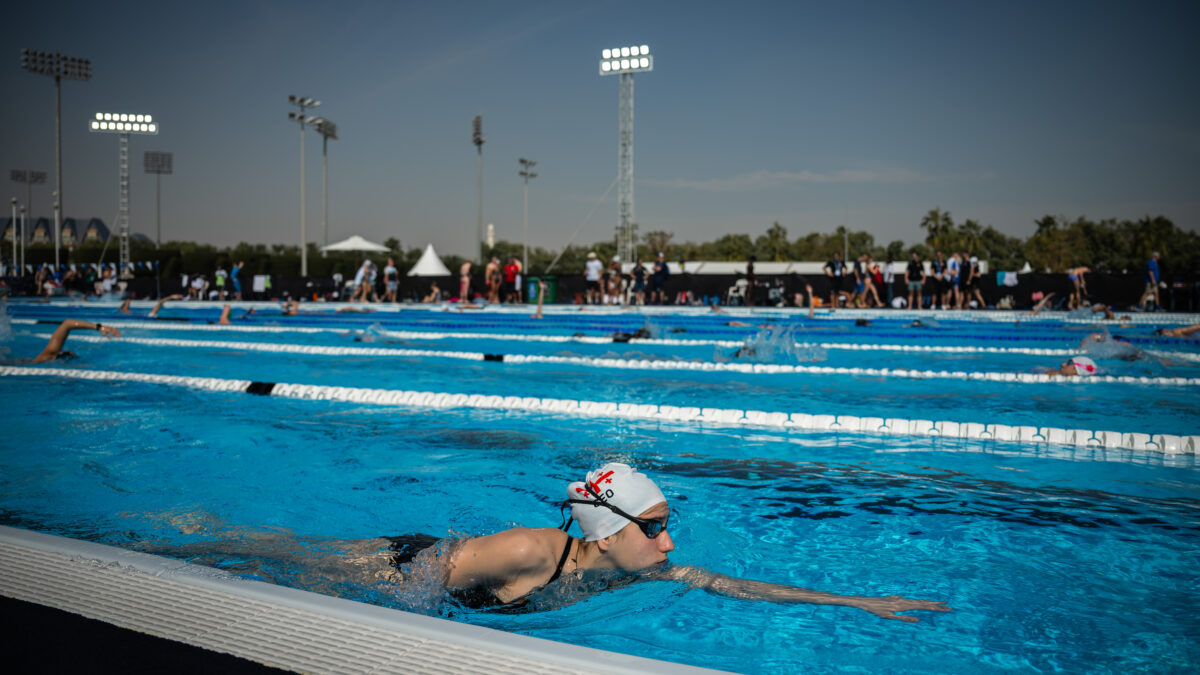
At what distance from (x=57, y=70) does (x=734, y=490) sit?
38536 mm

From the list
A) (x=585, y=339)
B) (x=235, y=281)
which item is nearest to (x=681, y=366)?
(x=585, y=339)

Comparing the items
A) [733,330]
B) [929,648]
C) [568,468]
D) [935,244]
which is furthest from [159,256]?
[935,244]

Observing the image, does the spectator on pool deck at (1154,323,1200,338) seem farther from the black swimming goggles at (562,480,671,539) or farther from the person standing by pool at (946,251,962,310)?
the black swimming goggles at (562,480,671,539)

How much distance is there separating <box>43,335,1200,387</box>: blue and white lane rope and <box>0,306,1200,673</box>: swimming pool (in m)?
0.07

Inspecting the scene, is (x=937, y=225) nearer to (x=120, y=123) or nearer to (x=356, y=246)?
(x=356, y=246)

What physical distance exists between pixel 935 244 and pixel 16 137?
64.0 metres

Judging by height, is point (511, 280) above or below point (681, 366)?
above

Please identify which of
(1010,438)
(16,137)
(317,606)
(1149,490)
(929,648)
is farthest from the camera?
(16,137)

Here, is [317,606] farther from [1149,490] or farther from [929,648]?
[1149,490]

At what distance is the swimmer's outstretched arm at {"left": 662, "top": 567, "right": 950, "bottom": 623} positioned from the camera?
249 cm

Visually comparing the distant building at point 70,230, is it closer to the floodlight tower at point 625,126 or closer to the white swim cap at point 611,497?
the floodlight tower at point 625,126

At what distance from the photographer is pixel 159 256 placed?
40.8 m

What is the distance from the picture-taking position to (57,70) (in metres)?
33.1

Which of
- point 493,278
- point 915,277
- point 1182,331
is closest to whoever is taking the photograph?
point 1182,331
